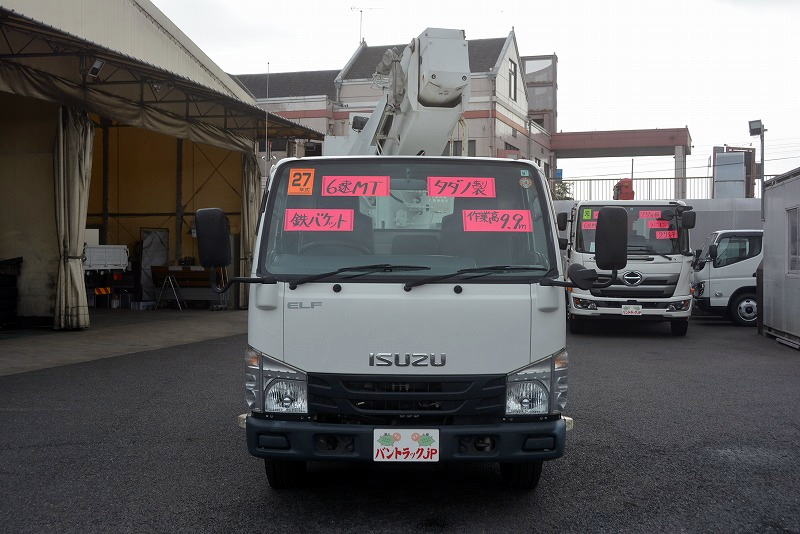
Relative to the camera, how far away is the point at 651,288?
13.7 meters

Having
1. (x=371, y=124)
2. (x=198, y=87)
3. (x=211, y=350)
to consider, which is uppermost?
(x=198, y=87)

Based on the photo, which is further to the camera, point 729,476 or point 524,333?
point 729,476

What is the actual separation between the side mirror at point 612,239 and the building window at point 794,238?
8.81 m

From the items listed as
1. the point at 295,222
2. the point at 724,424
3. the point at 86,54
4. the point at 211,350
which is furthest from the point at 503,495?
the point at 86,54

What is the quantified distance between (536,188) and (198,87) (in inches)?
459

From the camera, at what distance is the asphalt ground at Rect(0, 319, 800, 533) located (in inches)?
175

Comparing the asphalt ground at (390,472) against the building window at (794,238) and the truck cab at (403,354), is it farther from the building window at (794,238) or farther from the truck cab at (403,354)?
the building window at (794,238)

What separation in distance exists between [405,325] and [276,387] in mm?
766

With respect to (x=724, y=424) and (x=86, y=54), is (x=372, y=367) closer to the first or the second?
(x=724, y=424)

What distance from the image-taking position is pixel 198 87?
49.6 ft

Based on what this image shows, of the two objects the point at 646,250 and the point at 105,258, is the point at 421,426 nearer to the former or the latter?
the point at 646,250

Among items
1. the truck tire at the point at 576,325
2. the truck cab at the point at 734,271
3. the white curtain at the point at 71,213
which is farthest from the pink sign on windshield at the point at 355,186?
the truck cab at the point at 734,271

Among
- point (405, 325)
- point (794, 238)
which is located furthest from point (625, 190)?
point (405, 325)

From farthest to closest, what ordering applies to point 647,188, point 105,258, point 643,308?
1. point 647,188
2. point 105,258
3. point 643,308
